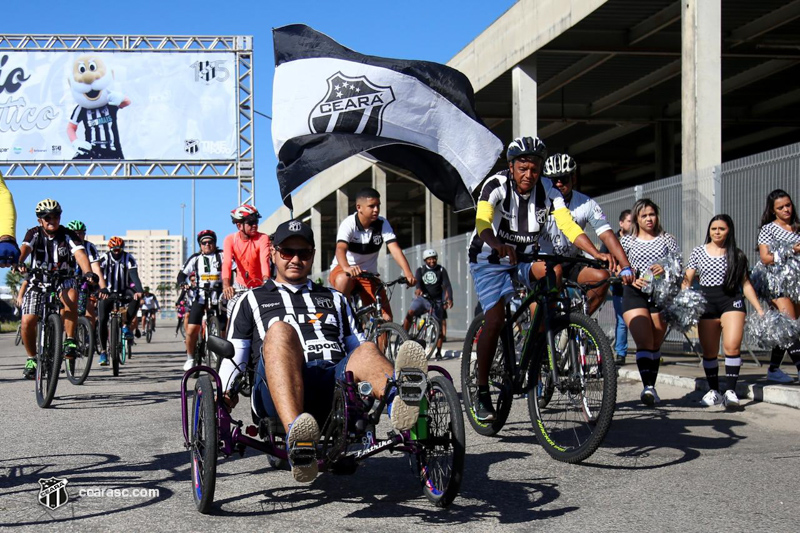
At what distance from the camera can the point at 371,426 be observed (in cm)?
434

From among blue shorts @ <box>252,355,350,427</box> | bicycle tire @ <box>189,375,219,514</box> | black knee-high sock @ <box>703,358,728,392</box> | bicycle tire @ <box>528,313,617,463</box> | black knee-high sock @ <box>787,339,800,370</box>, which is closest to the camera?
bicycle tire @ <box>189,375,219,514</box>

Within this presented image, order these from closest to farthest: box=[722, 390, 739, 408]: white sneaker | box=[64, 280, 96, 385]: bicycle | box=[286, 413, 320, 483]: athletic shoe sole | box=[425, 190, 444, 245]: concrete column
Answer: box=[286, 413, 320, 483]: athletic shoe sole
box=[722, 390, 739, 408]: white sneaker
box=[64, 280, 96, 385]: bicycle
box=[425, 190, 444, 245]: concrete column

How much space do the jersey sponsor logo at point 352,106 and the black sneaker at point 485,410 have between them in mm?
5670

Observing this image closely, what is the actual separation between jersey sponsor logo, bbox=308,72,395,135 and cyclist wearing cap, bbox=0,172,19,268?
21.3 ft

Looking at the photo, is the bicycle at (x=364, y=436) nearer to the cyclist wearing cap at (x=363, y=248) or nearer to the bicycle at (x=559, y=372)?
the bicycle at (x=559, y=372)

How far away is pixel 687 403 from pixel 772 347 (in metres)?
0.95

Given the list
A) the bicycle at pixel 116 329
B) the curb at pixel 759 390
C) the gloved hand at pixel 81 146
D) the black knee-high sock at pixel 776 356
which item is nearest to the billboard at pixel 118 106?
the gloved hand at pixel 81 146

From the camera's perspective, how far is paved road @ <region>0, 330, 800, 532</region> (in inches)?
169

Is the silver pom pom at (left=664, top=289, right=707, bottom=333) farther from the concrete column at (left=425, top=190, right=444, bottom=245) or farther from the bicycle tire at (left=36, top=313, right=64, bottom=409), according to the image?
the concrete column at (left=425, top=190, right=444, bottom=245)

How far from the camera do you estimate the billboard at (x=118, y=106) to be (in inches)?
1284

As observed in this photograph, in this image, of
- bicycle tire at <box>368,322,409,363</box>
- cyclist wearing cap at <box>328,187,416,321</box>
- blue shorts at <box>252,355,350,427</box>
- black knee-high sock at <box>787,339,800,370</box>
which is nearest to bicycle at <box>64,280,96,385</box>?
cyclist wearing cap at <box>328,187,416,321</box>

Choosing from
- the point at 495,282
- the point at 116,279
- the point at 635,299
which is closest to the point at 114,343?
the point at 116,279

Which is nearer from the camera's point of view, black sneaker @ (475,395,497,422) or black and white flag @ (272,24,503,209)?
black sneaker @ (475,395,497,422)

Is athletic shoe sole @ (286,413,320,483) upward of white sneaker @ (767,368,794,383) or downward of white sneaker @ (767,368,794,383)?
upward
